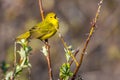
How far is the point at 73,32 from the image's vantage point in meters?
9.91

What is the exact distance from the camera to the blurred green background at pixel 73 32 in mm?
8898

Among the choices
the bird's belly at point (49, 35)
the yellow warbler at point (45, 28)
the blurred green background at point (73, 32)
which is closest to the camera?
the bird's belly at point (49, 35)

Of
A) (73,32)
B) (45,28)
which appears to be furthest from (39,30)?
(73,32)

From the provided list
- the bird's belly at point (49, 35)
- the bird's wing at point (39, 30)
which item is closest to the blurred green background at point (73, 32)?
the bird's wing at point (39, 30)

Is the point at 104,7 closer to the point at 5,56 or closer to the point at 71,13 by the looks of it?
the point at 71,13

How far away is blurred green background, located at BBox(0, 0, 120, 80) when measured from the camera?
890 cm

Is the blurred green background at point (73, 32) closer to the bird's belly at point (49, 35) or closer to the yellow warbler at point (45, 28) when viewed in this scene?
the yellow warbler at point (45, 28)

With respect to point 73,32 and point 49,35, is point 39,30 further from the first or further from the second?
point 73,32

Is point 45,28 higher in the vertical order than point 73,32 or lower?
higher

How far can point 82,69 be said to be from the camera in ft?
30.0

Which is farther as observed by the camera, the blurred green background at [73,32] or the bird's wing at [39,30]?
the blurred green background at [73,32]

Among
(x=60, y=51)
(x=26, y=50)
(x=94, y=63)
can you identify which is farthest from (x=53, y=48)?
(x=26, y=50)

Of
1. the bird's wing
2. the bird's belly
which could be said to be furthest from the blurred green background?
the bird's belly

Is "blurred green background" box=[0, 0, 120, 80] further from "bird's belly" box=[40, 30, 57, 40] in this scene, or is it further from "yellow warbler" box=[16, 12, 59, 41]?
"bird's belly" box=[40, 30, 57, 40]
